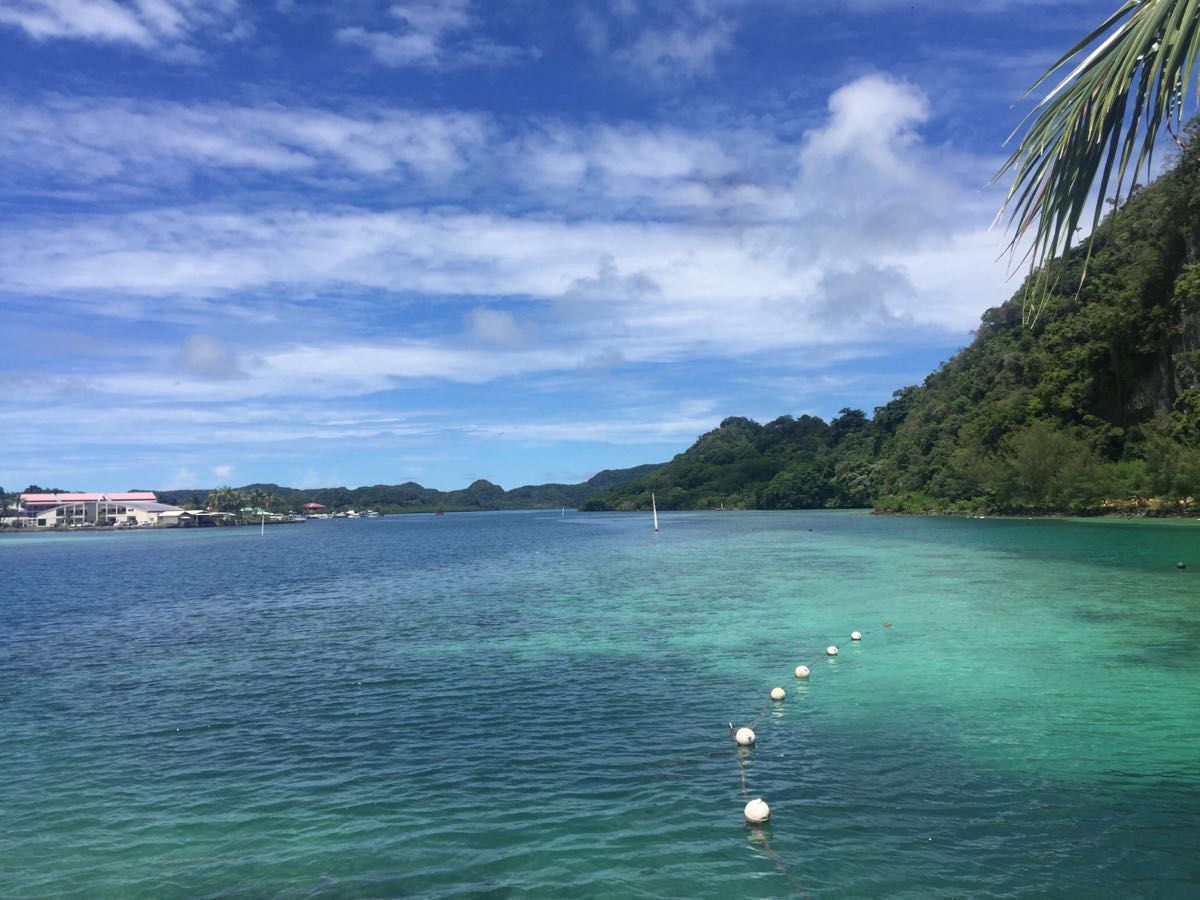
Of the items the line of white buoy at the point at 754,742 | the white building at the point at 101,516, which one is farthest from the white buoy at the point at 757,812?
the white building at the point at 101,516

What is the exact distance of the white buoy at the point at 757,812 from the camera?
30.7ft

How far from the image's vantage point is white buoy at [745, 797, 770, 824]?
30.7 feet

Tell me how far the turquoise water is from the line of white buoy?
19 cm

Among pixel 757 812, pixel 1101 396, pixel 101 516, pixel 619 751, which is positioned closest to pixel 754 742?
pixel 619 751

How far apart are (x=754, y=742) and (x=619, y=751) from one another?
2.13 m

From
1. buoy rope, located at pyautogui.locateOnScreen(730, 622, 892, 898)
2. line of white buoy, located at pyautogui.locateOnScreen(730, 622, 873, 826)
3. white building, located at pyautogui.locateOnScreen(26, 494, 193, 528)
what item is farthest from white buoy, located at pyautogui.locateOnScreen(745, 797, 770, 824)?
white building, located at pyautogui.locateOnScreen(26, 494, 193, 528)

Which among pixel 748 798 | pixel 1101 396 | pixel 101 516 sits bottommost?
pixel 748 798

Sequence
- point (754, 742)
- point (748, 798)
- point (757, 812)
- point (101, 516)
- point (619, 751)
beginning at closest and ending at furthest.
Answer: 1. point (757, 812)
2. point (748, 798)
3. point (619, 751)
4. point (754, 742)
5. point (101, 516)

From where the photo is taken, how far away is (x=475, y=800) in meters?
10.5

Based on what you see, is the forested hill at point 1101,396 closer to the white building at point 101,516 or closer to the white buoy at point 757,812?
the white buoy at point 757,812

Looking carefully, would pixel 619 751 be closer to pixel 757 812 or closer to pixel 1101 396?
pixel 757 812

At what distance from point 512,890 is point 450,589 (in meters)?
30.8

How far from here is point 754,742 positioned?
1245 centimetres

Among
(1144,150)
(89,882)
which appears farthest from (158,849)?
(1144,150)
